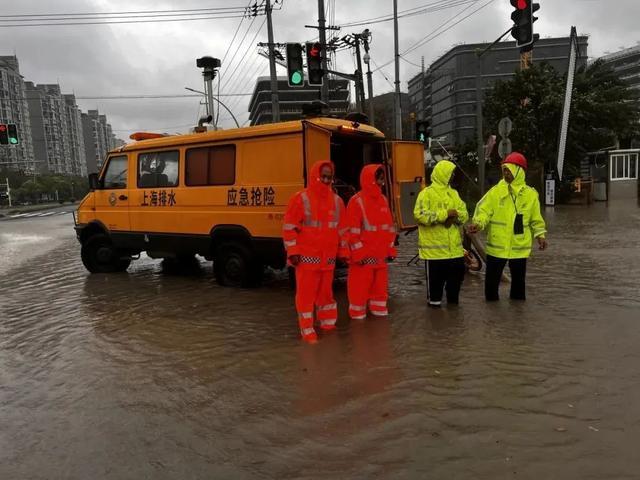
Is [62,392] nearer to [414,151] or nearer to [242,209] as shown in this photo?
[242,209]

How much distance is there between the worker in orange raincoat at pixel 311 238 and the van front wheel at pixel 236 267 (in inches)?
95.7

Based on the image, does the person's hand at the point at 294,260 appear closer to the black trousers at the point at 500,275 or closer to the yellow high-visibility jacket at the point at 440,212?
the yellow high-visibility jacket at the point at 440,212

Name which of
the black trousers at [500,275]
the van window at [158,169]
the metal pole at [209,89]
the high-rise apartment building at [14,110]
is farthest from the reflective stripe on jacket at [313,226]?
the high-rise apartment building at [14,110]

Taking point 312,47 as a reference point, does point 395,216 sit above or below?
below

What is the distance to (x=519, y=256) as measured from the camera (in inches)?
239

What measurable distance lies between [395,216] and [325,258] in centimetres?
268

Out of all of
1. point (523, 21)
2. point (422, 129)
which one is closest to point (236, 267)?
point (523, 21)

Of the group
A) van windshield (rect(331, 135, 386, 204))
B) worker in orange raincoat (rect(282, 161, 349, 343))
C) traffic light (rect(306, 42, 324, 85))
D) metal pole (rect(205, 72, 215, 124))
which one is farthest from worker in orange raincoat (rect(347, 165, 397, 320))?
metal pole (rect(205, 72, 215, 124))

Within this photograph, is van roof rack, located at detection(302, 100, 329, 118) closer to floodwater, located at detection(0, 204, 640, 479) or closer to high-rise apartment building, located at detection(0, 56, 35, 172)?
floodwater, located at detection(0, 204, 640, 479)

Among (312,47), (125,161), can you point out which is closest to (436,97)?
(312,47)

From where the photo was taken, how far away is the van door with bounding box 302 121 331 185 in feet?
21.6

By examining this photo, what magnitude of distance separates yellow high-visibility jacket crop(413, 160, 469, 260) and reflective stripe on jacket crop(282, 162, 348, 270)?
1.19m

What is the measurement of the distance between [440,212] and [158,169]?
4.73m

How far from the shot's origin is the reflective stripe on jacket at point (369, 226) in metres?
5.61
